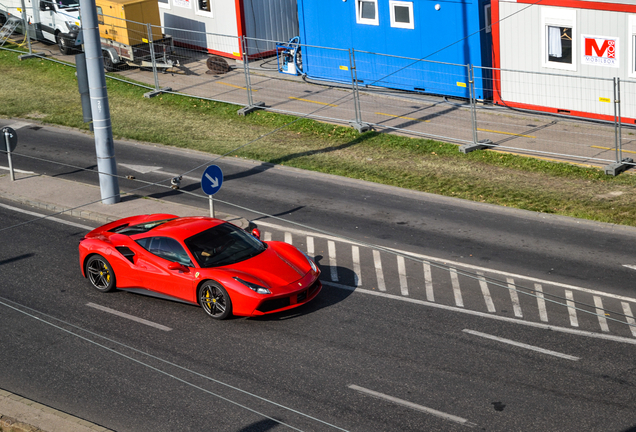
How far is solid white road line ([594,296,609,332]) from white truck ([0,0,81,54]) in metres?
22.9

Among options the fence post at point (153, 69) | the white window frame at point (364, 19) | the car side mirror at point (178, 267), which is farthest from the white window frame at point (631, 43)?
the fence post at point (153, 69)

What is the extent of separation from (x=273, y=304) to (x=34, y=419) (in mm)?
3824

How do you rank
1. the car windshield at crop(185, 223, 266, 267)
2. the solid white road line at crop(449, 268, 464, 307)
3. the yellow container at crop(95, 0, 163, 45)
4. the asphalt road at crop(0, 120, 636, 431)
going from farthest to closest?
the yellow container at crop(95, 0, 163, 45), the solid white road line at crop(449, 268, 464, 307), the car windshield at crop(185, 223, 266, 267), the asphalt road at crop(0, 120, 636, 431)

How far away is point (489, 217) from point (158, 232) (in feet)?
24.0

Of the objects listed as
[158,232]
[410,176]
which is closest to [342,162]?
[410,176]

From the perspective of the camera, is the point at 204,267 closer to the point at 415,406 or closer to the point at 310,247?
the point at 310,247

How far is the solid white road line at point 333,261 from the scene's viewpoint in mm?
13766

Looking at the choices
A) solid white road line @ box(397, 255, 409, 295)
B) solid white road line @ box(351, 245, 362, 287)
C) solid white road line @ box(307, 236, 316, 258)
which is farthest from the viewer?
solid white road line @ box(307, 236, 316, 258)

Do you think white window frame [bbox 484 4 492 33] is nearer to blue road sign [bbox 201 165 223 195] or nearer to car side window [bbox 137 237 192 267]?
blue road sign [bbox 201 165 223 195]

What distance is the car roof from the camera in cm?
1260

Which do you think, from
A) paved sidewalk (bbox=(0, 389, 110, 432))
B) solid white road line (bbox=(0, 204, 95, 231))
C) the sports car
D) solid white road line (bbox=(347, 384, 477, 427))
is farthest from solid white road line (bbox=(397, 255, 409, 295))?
solid white road line (bbox=(0, 204, 95, 231))

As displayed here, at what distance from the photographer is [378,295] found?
1298 cm

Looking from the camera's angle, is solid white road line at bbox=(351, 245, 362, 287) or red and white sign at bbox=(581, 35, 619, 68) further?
red and white sign at bbox=(581, 35, 619, 68)

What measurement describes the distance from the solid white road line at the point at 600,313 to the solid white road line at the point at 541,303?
80 cm
